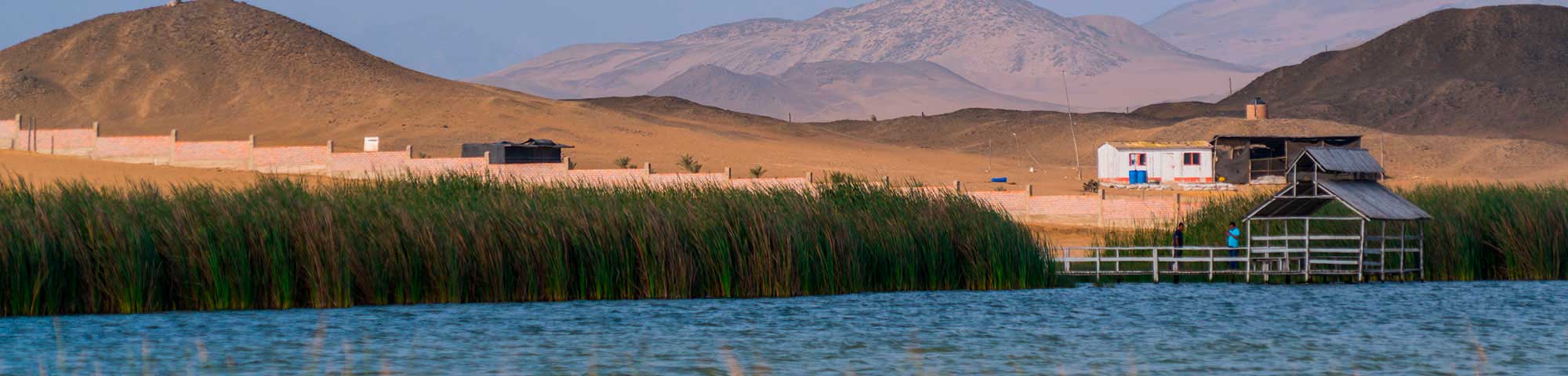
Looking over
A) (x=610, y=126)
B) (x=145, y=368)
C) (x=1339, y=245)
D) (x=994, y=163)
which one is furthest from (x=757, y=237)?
(x=610, y=126)

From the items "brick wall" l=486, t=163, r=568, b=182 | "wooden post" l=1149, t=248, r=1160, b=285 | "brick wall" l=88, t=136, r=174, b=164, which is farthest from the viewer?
"brick wall" l=88, t=136, r=174, b=164

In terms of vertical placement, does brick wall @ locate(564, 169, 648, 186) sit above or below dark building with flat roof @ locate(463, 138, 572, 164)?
below

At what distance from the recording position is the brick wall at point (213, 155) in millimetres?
75312

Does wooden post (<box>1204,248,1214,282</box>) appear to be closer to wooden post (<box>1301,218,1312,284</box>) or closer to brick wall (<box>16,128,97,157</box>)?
wooden post (<box>1301,218,1312,284</box>)

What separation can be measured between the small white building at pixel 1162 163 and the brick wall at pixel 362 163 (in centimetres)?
3262

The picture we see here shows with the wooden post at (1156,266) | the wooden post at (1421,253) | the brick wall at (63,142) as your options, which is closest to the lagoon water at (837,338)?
the wooden post at (1156,266)

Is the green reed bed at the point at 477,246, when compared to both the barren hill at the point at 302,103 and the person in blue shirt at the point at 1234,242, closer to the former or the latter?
the person in blue shirt at the point at 1234,242

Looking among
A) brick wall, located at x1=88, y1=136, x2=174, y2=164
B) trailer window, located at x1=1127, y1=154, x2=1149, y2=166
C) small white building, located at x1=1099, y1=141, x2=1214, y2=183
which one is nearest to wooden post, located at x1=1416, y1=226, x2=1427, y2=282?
small white building, located at x1=1099, y1=141, x2=1214, y2=183

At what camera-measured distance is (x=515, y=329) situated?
28812 millimetres

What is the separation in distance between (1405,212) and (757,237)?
14.9 meters

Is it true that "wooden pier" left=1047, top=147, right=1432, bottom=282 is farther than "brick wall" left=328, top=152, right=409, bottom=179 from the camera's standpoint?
No

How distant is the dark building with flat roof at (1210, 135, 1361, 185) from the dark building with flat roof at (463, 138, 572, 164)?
30.5 meters

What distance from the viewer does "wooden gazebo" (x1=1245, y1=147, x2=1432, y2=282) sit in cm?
3812

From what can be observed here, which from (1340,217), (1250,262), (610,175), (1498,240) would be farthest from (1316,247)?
(610,175)
